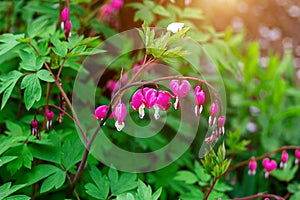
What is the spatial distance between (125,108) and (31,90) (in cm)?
33

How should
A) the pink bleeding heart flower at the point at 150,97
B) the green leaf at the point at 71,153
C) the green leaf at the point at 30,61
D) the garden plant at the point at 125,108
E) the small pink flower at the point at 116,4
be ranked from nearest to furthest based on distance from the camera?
the pink bleeding heart flower at the point at 150,97
the garden plant at the point at 125,108
the green leaf at the point at 30,61
the green leaf at the point at 71,153
the small pink flower at the point at 116,4

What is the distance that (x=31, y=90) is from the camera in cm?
148

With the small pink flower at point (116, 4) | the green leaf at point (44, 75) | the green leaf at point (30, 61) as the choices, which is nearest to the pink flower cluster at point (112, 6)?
the small pink flower at point (116, 4)

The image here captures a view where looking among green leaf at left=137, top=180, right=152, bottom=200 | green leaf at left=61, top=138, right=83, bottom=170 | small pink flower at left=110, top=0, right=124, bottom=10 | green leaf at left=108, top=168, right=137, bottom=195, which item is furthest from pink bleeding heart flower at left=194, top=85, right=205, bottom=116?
small pink flower at left=110, top=0, right=124, bottom=10

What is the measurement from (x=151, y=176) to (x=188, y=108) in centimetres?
73

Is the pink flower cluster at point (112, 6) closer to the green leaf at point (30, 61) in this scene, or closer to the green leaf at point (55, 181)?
the green leaf at point (30, 61)

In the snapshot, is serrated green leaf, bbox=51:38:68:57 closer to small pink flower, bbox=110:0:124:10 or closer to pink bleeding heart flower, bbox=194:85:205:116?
pink bleeding heart flower, bbox=194:85:205:116

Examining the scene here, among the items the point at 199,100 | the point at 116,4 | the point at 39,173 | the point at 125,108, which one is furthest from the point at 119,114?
the point at 116,4

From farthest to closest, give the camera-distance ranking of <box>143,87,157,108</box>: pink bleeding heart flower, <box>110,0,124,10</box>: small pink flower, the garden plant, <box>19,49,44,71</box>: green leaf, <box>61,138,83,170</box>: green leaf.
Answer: <box>110,0,124,10</box>: small pink flower, <box>61,138,83,170</box>: green leaf, <box>19,49,44,71</box>: green leaf, the garden plant, <box>143,87,157,108</box>: pink bleeding heart flower

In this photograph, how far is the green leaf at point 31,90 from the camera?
146cm

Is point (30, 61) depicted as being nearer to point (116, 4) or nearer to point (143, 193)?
point (143, 193)

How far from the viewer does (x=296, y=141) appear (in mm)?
3568

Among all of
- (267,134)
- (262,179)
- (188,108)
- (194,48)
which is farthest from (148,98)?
(267,134)

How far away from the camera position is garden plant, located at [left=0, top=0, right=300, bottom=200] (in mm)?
1450
